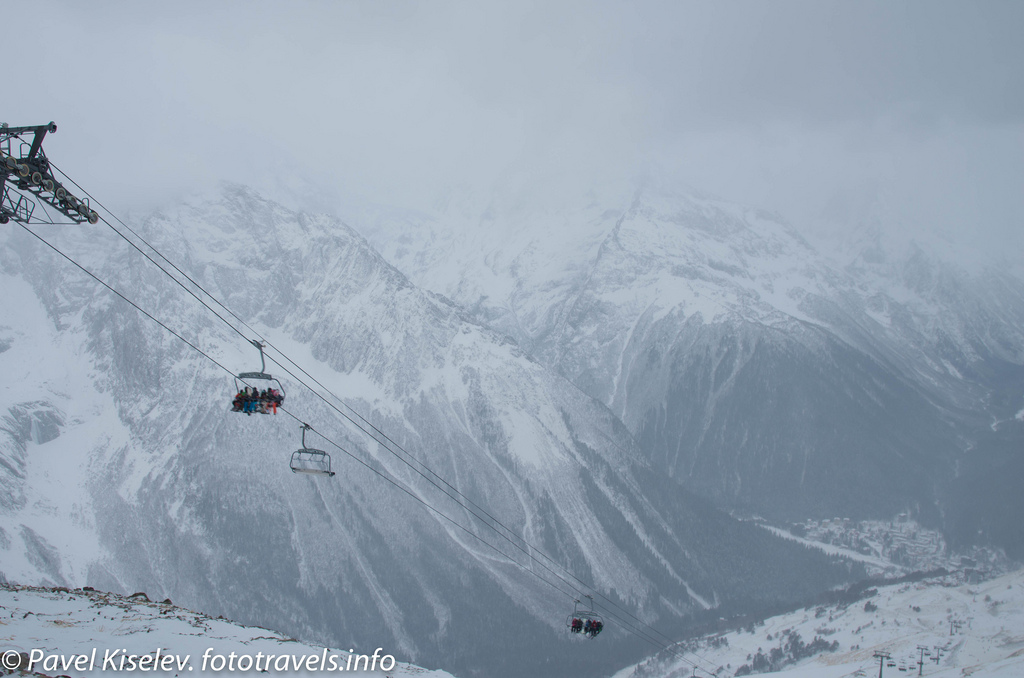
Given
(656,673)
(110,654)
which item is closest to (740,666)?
(656,673)

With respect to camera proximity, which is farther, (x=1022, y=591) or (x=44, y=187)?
(x=1022, y=591)

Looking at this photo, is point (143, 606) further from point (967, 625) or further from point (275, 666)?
point (967, 625)

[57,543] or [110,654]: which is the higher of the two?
[110,654]

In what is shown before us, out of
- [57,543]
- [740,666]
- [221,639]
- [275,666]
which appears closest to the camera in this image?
[275,666]
